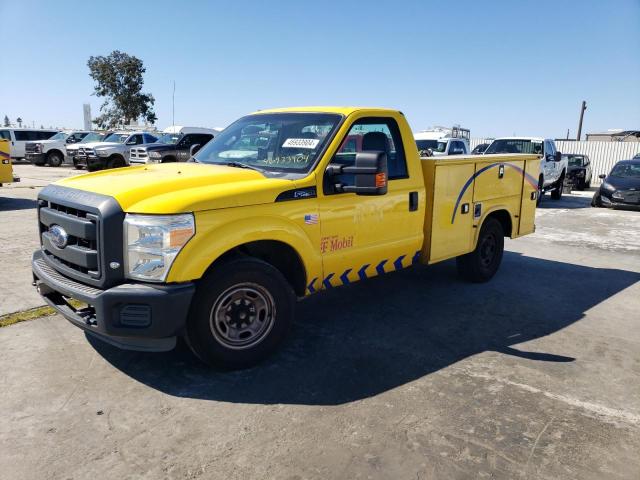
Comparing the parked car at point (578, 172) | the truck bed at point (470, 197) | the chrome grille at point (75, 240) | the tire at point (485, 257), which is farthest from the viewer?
the parked car at point (578, 172)

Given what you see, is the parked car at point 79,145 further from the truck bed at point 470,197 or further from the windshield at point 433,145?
the truck bed at point 470,197

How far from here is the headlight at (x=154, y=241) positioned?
132 inches

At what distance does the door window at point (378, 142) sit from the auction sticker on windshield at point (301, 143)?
9.8 inches

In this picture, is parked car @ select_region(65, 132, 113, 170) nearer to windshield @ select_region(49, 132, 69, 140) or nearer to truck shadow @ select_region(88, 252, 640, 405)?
windshield @ select_region(49, 132, 69, 140)

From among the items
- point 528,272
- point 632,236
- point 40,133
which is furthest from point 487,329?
point 40,133

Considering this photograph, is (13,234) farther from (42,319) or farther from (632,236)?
(632,236)

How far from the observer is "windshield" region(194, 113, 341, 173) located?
14.3ft

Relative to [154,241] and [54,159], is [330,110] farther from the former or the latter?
[54,159]

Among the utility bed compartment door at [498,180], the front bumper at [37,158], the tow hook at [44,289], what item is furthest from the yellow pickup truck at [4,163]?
the front bumper at [37,158]

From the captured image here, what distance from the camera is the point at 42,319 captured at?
4883mm

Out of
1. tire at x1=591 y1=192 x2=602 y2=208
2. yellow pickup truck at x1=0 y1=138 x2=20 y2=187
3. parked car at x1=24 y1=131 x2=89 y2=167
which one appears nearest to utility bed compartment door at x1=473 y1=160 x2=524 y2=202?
tire at x1=591 y1=192 x2=602 y2=208

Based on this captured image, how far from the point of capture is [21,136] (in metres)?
27.1

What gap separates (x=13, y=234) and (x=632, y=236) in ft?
38.3

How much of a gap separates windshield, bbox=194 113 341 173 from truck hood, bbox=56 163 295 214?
322mm
